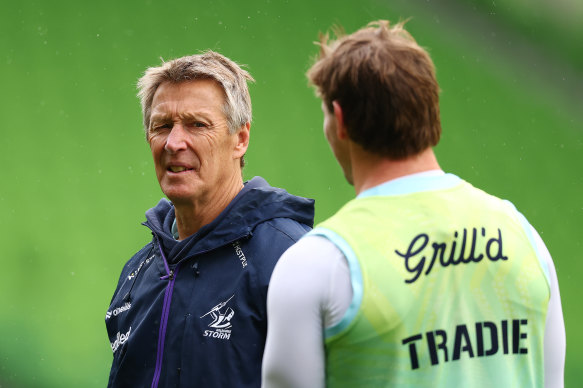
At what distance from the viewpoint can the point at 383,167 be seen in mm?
1438

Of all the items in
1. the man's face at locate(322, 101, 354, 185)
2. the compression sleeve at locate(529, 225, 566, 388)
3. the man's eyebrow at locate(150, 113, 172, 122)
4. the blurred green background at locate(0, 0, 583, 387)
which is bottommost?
the compression sleeve at locate(529, 225, 566, 388)

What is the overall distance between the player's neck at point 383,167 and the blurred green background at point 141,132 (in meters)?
3.75

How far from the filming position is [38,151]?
5.13 metres

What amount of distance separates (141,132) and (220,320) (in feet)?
10.8

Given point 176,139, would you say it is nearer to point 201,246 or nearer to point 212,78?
point 212,78

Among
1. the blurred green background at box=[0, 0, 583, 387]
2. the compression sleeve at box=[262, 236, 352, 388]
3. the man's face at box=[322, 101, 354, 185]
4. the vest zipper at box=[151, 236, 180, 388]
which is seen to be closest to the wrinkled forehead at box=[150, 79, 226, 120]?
the vest zipper at box=[151, 236, 180, 388]

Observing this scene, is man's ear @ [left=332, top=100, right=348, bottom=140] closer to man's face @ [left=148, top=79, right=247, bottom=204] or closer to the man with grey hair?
the man with grey hair

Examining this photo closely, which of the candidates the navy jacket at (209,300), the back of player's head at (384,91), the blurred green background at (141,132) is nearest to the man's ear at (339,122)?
the back of player's head at (384,91)

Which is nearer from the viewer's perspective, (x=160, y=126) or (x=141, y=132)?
(x=160, y=126)

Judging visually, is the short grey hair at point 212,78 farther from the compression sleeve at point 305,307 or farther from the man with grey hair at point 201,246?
the compression sleeve at point 305,307

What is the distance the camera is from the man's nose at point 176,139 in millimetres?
2330

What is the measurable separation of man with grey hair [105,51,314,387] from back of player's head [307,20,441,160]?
2.74 ft

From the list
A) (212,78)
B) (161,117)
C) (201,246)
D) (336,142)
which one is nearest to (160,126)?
(161,117)

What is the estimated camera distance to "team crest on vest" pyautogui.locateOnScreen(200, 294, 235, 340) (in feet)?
6.91
